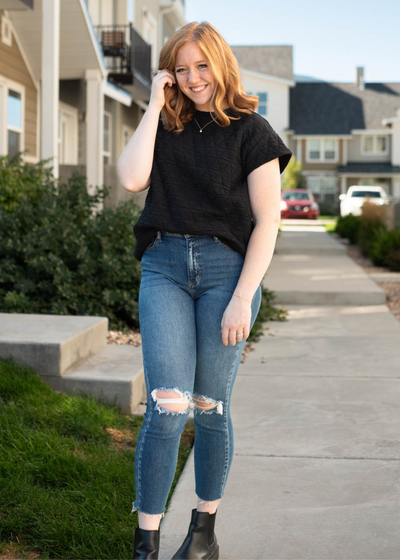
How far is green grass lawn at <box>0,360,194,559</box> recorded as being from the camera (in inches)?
103

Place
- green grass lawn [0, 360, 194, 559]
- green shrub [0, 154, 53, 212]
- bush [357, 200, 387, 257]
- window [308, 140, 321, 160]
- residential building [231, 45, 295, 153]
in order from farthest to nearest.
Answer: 1. window [308, 140, 321, 160]
2. residential building [231, 45, 295, 153]
3. bush [357, 200, 387, 257]
4. green shrub [0, 154, 53, 212]
5. green grass lawn [0, 360, 194, 559]

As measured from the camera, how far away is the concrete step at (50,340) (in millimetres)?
4148

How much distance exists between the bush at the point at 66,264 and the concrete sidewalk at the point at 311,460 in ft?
4.24

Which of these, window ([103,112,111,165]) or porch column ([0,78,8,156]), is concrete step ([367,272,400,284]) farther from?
window ([103,112,111,165])

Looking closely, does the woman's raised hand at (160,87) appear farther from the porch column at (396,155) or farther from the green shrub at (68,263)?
the porch column at (396,155)

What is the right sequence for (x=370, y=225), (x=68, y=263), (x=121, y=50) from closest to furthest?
(x=68, y=263)
(x=370, y=225)
(x=121, y=50)

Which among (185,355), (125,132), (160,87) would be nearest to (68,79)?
(125,132)

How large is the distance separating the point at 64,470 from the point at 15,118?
362 inches

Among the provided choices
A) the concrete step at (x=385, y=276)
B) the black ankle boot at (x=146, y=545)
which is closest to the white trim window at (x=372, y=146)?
the concrete step at (x=385, y=276)

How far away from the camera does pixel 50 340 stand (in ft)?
13.8

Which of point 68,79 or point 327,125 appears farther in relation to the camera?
point 327,125

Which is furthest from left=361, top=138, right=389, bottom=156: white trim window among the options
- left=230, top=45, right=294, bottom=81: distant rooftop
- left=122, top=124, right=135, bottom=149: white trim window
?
left=122, top=124, right=135, bottom=149: white trim window

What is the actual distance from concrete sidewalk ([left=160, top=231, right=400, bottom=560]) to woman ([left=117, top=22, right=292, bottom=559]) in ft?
1.29

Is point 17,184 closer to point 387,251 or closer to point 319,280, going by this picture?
point 319,280
